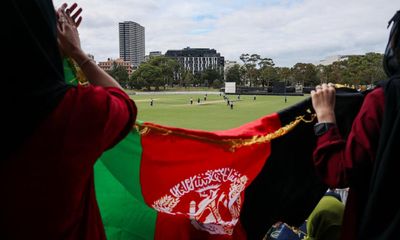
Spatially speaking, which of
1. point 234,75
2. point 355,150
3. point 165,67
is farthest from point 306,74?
point 355,150

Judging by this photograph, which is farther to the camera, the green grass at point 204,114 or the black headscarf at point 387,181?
the green grass at point 204,114

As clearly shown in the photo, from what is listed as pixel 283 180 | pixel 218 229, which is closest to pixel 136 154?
pixel 218 229

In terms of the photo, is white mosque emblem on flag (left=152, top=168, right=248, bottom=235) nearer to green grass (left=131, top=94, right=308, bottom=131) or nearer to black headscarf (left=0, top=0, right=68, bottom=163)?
black headscarf (left=0, top=0, right=68, bottom=163)

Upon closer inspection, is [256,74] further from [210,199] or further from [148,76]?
[210,199]

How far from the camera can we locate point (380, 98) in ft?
4.13

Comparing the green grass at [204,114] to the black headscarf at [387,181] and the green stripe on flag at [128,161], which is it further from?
the black headscarf at [387,181]

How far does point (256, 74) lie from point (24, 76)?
72098mm

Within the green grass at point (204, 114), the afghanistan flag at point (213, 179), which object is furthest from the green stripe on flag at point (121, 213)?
the green grass at point (204, 114)

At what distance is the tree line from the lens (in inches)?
2016

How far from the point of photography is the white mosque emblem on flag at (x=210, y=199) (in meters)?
1.73

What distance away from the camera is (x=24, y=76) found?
0.90 m

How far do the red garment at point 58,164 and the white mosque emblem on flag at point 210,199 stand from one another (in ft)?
2.34

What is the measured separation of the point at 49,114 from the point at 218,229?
1.12 m

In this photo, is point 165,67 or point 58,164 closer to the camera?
point 58,164
